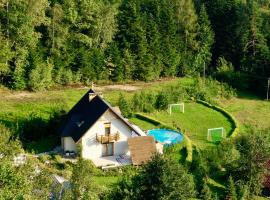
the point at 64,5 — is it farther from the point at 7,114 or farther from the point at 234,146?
the point at 234,146

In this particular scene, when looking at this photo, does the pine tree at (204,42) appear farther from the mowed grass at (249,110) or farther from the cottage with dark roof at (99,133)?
the cottage with dark roof at (99,133)

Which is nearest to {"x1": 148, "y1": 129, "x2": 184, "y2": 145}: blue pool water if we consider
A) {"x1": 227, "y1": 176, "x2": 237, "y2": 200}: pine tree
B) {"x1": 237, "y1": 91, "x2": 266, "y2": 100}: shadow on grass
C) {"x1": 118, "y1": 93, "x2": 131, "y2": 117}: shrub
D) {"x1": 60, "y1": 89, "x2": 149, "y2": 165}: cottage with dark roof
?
{"x1": 60, "y1": 89, "x2": 149, "y2": 165}: cottage with dark roof

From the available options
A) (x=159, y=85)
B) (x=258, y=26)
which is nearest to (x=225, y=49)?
(x=258, y=26)

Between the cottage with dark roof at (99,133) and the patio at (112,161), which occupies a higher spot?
the cottage with dark roof at (99,133)

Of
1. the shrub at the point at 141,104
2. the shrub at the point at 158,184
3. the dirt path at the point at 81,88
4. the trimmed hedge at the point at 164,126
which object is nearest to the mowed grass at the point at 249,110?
the trimmed hedge at the point at 164,126

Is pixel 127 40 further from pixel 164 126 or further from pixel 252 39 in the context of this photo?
pixel 164 126

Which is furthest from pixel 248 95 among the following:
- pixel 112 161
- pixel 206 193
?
pixel 206 193
